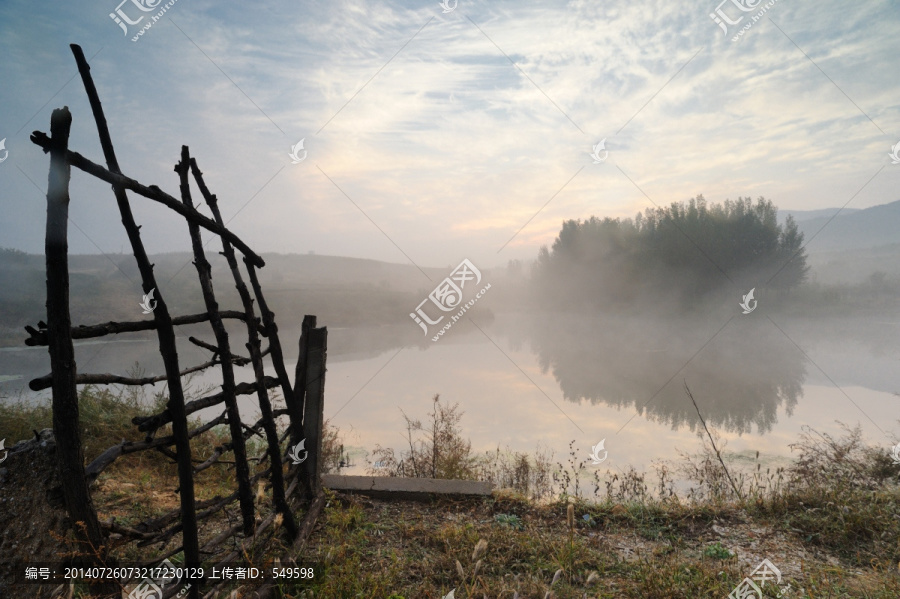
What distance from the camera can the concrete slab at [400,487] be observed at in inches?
189

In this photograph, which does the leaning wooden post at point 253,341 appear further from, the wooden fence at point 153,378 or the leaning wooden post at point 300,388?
the leaning wooden post at point 300,388

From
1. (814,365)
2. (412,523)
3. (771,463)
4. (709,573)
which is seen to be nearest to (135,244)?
(412,523)

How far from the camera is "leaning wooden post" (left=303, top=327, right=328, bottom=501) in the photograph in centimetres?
403

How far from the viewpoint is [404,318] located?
29844 mm

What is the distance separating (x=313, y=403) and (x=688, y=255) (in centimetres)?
3198

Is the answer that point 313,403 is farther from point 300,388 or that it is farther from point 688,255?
point 688,255

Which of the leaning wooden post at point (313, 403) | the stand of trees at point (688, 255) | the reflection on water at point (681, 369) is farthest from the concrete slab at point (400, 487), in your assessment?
the stand of trees at point (688, 255)

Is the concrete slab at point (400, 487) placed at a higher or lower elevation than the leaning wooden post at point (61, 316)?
lower

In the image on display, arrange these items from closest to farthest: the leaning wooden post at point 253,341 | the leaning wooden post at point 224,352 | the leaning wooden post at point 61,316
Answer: the leaning wooden post at point 61,316
the leaning wooden post at point 224,352
the leaning wooden post at point 253,341

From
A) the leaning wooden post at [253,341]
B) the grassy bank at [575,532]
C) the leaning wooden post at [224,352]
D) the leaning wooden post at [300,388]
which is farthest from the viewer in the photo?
the leaning wooden post at [300,388]

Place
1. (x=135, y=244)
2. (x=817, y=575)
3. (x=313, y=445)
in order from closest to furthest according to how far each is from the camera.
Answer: (x=135, y=244)
(x=817, y=575)
(x=313, y=445)

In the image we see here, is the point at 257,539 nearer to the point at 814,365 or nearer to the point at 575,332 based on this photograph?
the point at 814,365

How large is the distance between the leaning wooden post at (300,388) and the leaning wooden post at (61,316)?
2061 millimetres

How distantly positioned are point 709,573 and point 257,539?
3138 millimetres
